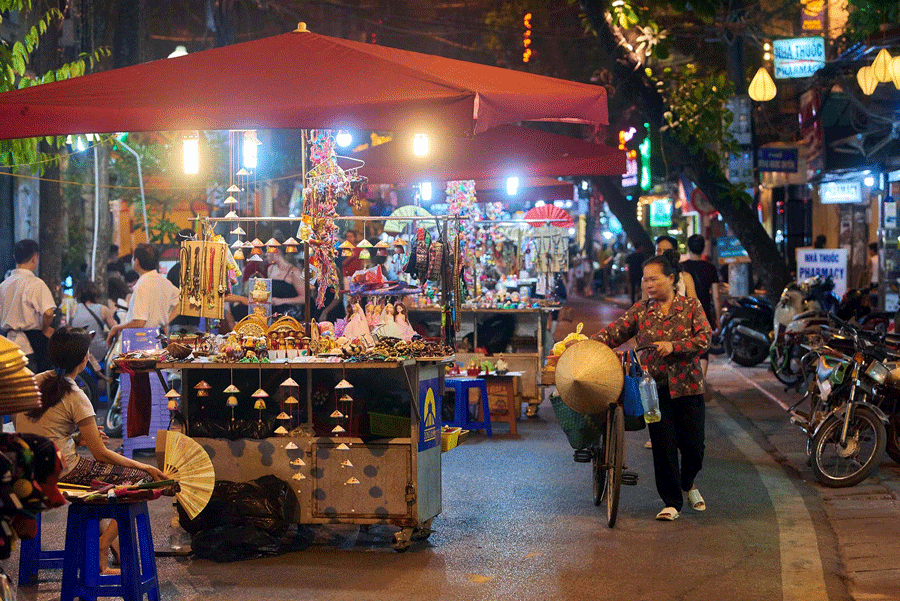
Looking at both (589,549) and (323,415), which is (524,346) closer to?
(323,415)

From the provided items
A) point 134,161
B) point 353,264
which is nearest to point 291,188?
point 134,161

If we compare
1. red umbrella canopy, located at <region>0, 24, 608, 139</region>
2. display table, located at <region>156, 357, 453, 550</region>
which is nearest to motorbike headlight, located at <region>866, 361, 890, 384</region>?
red umbrella canopy, located at <region>0, 24, 608, 139</region>

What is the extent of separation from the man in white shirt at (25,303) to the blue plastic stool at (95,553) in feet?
18.9

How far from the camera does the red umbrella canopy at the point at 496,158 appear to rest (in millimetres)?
11148

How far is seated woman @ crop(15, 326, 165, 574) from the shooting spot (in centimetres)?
563

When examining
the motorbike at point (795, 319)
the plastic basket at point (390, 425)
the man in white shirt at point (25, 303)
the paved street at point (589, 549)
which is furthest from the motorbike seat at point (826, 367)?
the man in white shirt at point (25, 303)

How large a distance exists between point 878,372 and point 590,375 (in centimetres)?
314

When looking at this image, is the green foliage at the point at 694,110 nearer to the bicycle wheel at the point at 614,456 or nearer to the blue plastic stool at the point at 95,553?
the bicycle wheel at the point at 614,456

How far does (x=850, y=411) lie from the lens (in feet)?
29.1

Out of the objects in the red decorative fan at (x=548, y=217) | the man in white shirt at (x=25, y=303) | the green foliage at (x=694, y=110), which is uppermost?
the green foliage at (x=694, y=110)

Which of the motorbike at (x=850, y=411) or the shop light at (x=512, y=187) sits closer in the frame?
the motorbike at (x=850, y=411)

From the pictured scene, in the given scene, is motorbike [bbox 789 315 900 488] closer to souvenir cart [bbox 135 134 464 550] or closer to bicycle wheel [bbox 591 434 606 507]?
bicycle wheel [bbox 591 434 606 507]

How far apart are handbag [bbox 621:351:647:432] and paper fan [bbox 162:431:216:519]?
3.16 m

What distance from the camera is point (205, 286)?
802 centimetres
